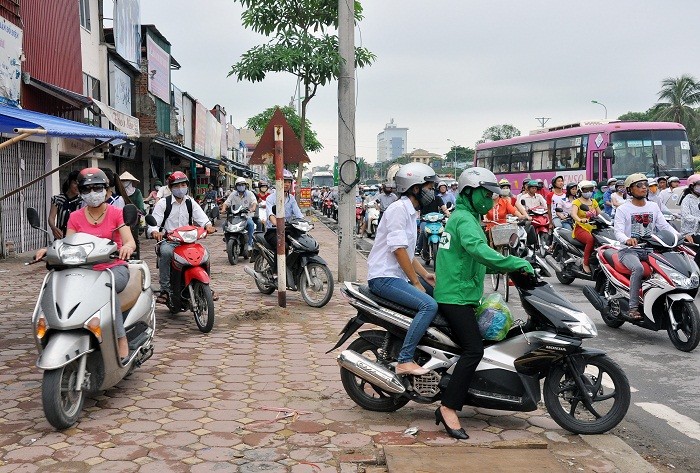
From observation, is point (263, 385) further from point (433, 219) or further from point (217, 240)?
point (217, 240)

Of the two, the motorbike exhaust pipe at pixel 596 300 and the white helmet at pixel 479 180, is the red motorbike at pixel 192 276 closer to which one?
the white helmet at pixel 479 180

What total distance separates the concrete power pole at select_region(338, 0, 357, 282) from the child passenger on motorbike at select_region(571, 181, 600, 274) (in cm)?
340

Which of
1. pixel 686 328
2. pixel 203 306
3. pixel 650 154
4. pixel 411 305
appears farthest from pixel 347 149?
pixel 650 154

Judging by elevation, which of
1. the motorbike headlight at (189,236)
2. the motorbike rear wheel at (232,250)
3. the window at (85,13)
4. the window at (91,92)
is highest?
the window at (85,13)

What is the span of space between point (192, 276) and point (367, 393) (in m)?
3.26

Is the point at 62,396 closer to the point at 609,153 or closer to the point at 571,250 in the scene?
the point at 571,250

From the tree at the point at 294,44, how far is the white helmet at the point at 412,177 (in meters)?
6.73

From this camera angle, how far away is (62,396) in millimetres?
4672

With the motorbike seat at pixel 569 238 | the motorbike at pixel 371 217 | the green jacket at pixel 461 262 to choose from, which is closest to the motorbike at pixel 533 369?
the green jacket at pixel 461 262

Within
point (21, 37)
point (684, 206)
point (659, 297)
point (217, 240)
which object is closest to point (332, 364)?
point (659, 297)

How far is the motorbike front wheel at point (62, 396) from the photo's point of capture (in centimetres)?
442

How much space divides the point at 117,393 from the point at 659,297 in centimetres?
513

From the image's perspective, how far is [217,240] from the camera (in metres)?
21.3

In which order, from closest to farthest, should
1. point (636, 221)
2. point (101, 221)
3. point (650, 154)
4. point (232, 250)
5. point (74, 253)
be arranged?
point (74, 253)
point (101, 221)
point (636, 221)
point (232, 250)
point (650, 154)
